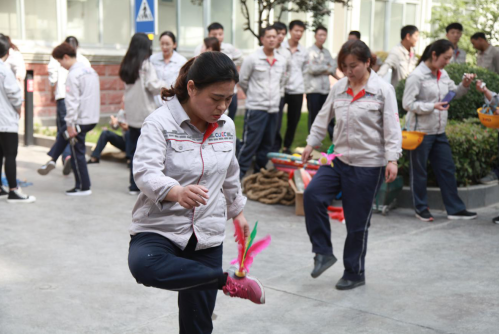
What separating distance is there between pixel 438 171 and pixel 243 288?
202 inches

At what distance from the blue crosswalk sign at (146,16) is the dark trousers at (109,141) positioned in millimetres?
1772

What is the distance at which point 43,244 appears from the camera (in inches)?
256

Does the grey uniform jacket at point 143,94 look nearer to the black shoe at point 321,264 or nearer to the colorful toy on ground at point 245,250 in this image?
the black shoe at point 321,264

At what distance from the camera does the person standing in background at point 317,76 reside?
38.4ft

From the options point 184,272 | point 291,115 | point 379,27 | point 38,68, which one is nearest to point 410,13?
point 379,27

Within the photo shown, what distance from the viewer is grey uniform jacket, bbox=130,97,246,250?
323 centimetres

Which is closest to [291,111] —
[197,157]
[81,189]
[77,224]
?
[81,189]

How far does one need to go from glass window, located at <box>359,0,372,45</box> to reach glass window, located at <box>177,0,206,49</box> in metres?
Result: 6.48

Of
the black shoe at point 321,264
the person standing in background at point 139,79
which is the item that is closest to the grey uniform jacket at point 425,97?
the black shoe at point 321,264

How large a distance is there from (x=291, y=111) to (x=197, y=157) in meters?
8.18

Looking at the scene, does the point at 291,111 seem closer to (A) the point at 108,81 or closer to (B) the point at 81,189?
(B) the point at 81,189

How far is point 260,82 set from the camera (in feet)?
30.5

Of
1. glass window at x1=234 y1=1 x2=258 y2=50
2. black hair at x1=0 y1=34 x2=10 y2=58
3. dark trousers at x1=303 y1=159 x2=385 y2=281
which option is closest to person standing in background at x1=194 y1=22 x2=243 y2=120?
black hair at x1=0 y1=34 x2=10 y2=58

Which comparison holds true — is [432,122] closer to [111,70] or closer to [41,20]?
[111,70]
